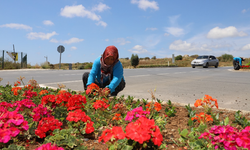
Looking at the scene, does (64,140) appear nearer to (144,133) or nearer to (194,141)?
(144,133)

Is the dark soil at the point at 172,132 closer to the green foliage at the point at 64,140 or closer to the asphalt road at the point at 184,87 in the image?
the green foliage at the point at 64,140

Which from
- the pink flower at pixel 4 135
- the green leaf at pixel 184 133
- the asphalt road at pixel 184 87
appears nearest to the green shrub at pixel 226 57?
the asphalt road at pixel 184 87

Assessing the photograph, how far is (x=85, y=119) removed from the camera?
2160mm

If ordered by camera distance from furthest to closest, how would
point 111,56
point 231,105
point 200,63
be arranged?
1. point 200,63
2. point 231,105
3. point 111,56

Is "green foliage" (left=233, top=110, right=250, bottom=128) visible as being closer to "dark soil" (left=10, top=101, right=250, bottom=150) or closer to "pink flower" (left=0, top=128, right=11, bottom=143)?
"dark soil" (left=10, top=101, right=250, bottom=150)

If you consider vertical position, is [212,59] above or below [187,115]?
above

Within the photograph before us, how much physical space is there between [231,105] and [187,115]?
→ 1860 millimetres

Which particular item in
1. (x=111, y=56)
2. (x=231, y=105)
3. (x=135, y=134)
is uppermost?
(x=111, y=56)

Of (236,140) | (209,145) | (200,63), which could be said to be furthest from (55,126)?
(200,63)

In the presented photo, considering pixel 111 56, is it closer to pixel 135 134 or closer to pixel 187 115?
pixel 187 115

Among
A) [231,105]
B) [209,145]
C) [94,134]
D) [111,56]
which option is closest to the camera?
[209,145]

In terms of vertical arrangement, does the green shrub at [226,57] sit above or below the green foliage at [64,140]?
above

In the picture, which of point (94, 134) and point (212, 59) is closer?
point (94, 134)

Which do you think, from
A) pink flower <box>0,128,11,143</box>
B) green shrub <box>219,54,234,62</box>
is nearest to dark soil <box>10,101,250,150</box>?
pink flower <box>0,128,11,143</box>
